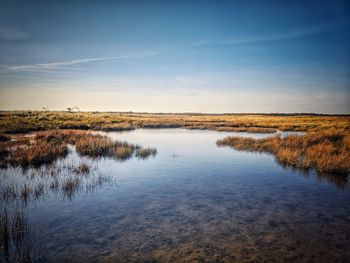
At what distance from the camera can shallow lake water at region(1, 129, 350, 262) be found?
6.32 m

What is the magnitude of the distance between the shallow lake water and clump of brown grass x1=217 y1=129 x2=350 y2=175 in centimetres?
134

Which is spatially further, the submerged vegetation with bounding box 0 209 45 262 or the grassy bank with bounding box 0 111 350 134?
the grassy bank with bounding box 0 111 350 134

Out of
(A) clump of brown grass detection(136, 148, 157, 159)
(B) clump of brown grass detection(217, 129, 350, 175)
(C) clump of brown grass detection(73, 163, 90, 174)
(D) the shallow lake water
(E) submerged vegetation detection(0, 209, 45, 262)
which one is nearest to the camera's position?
(E) submerged vegetation detection(0, 209, 45, 262)

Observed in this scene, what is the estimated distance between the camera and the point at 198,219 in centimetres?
830

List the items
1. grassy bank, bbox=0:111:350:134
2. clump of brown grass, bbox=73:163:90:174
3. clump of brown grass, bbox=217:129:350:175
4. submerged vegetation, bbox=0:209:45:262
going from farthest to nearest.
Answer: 1. grassy bank, bbox=0:111:350:134
2. clump of brown grass, bbox=217:129:350:175
3. clump of brown grass, bbox=73:163:90:174
4. submerged vegetation, bbox=0:209:45:262

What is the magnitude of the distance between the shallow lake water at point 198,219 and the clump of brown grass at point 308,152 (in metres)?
1.34

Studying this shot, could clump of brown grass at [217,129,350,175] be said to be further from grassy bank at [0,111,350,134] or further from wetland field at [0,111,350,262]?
grassy bank at [0,111,350,134]

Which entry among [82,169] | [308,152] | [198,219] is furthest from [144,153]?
[308,152]

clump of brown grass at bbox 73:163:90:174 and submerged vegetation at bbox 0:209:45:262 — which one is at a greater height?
clump of brown grass at bbox 73:163:90:174

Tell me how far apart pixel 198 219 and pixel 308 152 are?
13.0 m

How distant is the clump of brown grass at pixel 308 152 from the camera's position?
14680 millimetres

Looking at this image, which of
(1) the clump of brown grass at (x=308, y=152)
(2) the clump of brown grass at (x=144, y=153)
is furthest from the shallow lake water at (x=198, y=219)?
(2) the clump of brown grass at (x=144, y=153)

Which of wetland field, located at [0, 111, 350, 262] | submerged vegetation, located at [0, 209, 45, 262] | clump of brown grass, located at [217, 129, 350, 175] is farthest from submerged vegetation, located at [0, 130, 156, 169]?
clump of brown grass, located at [217, 129, 350, 175]

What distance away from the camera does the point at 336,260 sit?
19.7 ft
